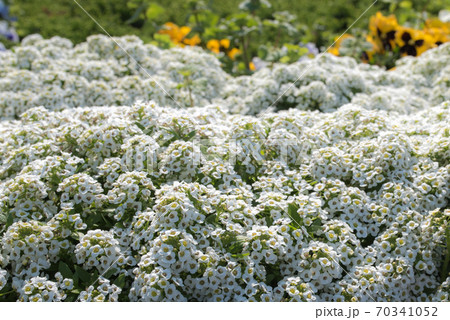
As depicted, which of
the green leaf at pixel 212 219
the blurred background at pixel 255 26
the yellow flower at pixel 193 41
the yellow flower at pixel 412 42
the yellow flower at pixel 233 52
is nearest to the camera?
the green leaf at pixel 212 219

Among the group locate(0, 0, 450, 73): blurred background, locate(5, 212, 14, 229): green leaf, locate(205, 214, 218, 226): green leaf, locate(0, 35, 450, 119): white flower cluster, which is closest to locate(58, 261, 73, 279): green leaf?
locate(5, 212, 14, 229): green leaf

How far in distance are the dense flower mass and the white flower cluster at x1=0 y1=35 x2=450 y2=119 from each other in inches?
35.3

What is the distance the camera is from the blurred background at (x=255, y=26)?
639 centimetres

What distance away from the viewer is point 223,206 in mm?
2820

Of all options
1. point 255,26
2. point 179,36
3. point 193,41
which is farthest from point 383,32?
point 179,36

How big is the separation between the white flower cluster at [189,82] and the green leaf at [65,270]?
6.92 ft

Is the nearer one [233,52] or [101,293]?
[101,293]

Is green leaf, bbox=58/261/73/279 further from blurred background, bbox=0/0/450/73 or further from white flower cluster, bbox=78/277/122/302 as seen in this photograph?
blurred background, bbox=0/0/450/73

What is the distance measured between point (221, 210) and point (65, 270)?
2.89 feet

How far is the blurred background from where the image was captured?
6.39 m

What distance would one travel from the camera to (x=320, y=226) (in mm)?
2861

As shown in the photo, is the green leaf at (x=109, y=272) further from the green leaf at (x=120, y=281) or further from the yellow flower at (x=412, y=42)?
the yellow flower at (x=412, y=42)

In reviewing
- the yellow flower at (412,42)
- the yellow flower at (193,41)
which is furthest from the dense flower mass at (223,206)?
the yellow flower at (193,41)

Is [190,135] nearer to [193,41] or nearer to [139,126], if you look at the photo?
[139,126]
